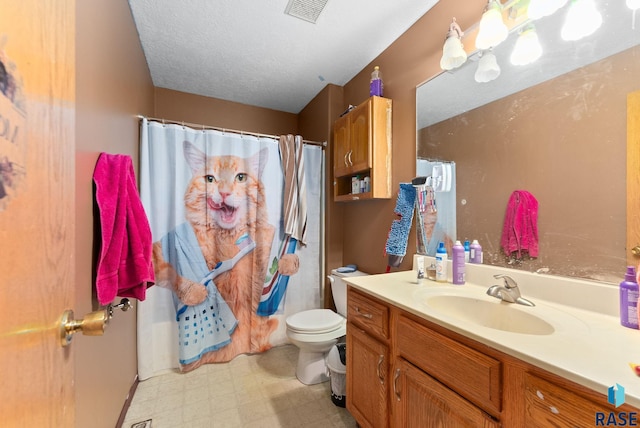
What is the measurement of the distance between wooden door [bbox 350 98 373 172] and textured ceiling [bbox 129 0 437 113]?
1.55ft

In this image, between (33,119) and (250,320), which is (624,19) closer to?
(33,119)

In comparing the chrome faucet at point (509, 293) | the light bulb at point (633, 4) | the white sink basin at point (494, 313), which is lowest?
the white sink basin at point (494, 313)

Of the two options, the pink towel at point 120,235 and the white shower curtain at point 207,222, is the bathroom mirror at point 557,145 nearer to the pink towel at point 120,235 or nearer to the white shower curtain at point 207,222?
the white shower curtain at point 207,222

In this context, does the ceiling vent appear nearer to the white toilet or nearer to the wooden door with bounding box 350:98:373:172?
the wooden door with bounding box 350:98:373:172

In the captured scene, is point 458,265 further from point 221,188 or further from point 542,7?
point 221,188

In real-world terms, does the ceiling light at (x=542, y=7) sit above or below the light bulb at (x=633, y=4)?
above

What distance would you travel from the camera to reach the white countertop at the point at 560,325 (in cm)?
58

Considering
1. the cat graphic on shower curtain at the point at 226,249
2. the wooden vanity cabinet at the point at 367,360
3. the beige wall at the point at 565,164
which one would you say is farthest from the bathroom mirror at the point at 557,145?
the cat graphic on shower curtain at the point at 226,249

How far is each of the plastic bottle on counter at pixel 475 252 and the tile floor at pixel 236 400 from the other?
114 centimetres

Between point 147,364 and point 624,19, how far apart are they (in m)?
3.05

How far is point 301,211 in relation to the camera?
2.35 meters

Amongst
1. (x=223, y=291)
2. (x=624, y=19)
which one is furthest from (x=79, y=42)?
(x=624, y=19)

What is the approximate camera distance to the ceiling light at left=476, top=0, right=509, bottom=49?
1.15 metres

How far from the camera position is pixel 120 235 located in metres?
1.09
